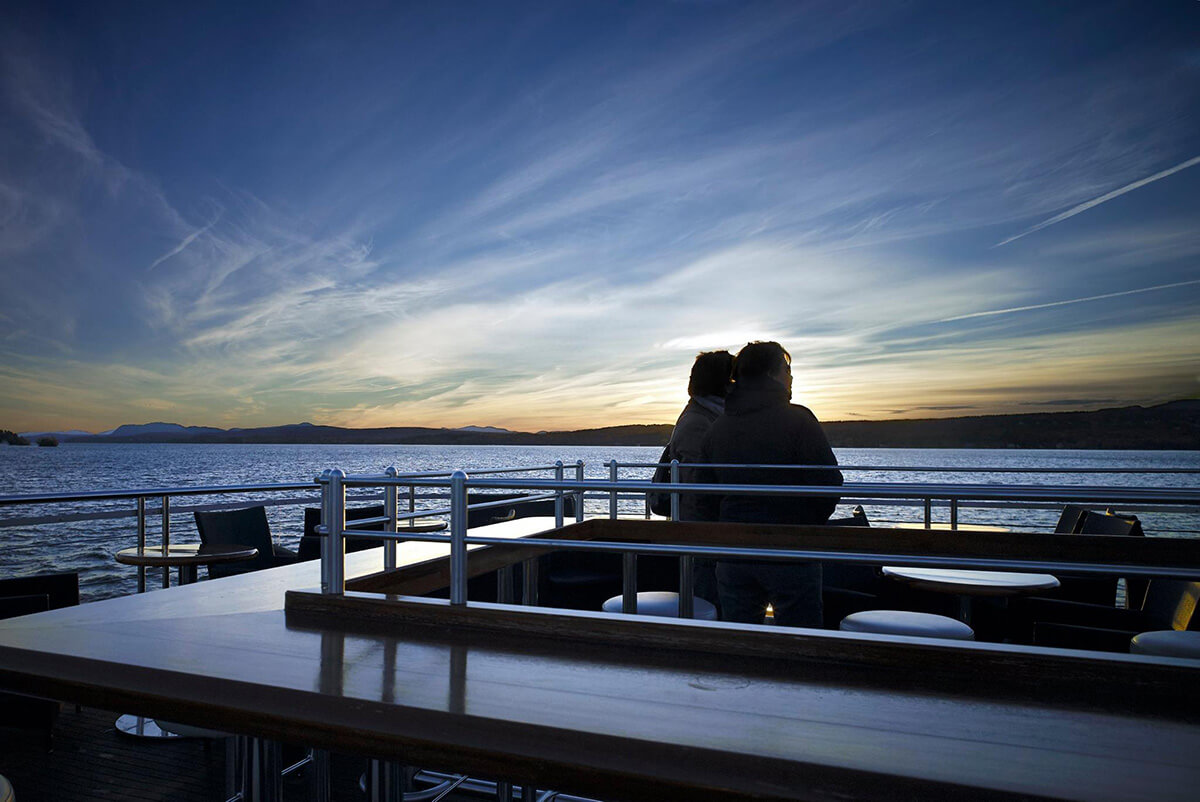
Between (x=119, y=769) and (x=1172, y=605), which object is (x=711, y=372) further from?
(x=119, y=769)

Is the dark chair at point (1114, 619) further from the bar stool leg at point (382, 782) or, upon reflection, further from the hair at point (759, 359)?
the bar stool leg at point (382, 782)

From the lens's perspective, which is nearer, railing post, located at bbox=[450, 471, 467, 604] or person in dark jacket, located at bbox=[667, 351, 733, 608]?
railing post, located at bbox=[450, 471, 467, 604]

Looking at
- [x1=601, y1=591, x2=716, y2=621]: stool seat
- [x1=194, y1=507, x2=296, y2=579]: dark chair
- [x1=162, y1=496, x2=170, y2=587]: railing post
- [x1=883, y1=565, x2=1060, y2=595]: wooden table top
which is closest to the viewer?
[x1=601, y1=591, x2=716, y2=621]: stool seat

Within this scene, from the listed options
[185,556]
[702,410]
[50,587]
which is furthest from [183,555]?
[702,410]

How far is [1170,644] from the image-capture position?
6.68 ft

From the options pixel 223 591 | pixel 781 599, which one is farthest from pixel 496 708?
pixel 223 591

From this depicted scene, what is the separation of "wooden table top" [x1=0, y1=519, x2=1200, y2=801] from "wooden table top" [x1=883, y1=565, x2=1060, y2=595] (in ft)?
4.81

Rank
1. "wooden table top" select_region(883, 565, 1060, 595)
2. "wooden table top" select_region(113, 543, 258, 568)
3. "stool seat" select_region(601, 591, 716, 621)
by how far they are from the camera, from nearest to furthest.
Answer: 1. "stool seat" select_region(601, 591, 716, 621)
2. "wooden table top" select_region(883, 565, 1060, 595)
3. "wooden table top" select_region(113, 543, 258, 568)

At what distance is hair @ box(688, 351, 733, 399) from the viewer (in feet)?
9.96

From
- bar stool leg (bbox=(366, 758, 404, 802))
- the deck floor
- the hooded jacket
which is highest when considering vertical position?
the hooded jacket

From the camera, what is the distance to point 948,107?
8.10 m

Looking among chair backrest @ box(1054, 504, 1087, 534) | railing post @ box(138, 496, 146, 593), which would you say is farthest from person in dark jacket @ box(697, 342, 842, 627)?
chair backrest @ box(1054, 504, 1087, 534)

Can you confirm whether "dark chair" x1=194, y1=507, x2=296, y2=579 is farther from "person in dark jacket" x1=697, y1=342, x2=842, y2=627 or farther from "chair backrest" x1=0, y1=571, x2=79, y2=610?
"person in dark jacket" x1=697, y1=342, x2=842, y2=627

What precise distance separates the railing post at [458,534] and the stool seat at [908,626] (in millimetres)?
1255
